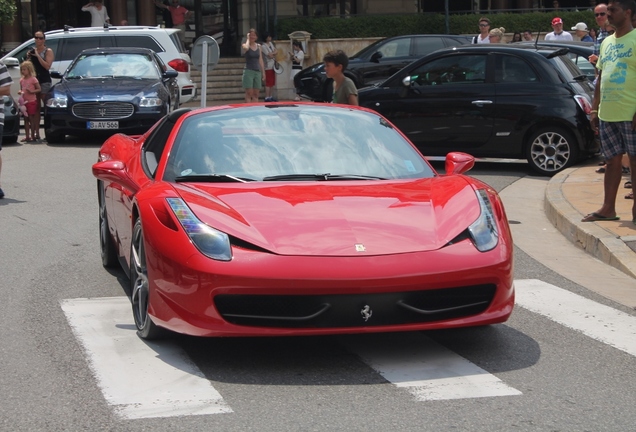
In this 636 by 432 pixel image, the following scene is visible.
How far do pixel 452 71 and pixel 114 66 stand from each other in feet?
23.4

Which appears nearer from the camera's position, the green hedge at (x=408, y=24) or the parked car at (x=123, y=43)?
the parked car at (x=123, y=43)

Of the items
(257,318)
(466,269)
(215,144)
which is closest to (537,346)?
(466,269)

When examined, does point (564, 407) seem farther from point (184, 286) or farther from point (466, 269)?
point (184, 286)

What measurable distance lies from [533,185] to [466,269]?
330 inches

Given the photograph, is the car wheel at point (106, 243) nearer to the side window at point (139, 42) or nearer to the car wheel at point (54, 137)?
the car wheel at point (54, 137)

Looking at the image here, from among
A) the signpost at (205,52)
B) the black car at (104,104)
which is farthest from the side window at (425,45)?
the black car at (104,104)

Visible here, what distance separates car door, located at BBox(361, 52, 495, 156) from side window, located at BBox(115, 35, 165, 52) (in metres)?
8.52

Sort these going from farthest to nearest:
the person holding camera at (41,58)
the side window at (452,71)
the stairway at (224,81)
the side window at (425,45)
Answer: the stairway at (224,81), the side window at (425,45), the person holding camera at (41,58), the side window at (452,71)

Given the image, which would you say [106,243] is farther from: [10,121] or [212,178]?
[10,121]

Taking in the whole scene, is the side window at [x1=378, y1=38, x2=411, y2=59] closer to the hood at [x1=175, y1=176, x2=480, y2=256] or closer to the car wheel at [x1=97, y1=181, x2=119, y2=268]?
the car wheel at [x1=97, y1=181, x2=119, y2=268]

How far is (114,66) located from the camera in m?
19.8

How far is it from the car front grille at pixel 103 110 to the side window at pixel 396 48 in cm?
799

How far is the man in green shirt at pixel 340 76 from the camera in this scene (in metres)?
11.0

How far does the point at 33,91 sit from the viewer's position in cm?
1966
